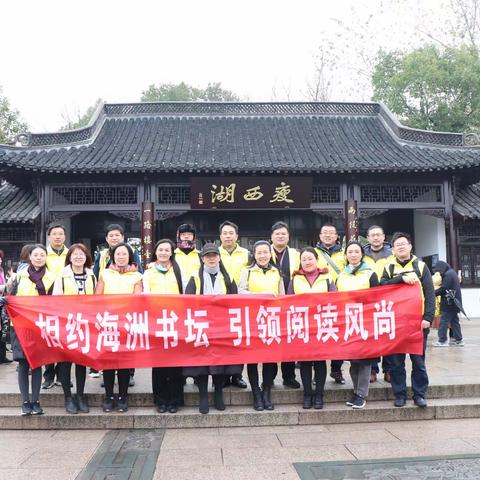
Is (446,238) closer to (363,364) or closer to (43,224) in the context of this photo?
(363,364)

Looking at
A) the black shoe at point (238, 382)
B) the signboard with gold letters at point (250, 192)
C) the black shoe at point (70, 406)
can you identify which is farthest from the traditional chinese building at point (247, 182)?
the black shoe at point (70, 406)

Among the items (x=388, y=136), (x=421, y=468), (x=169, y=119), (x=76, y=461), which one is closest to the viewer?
(x=421, y=468)

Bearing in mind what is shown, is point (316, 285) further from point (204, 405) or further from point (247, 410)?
point (204, 405)

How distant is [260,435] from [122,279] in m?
2.09

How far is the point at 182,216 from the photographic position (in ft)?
46.7

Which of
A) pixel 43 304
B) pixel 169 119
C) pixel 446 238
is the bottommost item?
pixel 43 304

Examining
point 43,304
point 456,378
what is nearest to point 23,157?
point 43,304

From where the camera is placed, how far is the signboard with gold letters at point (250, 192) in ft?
41.2

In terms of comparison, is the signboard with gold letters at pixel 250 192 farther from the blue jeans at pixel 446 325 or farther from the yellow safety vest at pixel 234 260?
the yellow safety vest at pixel 234 260

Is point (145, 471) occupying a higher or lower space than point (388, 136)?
lower

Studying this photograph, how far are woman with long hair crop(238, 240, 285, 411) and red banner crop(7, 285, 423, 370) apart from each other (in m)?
0.13

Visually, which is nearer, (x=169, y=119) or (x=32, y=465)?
(x=32, y=465)

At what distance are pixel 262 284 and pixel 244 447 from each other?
1.65 m

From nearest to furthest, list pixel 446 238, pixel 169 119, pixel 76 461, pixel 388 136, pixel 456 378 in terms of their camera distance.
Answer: pixel 76 461
pixel 456 378
pixel 446 238
pixel 388 136
pixel 169 119
